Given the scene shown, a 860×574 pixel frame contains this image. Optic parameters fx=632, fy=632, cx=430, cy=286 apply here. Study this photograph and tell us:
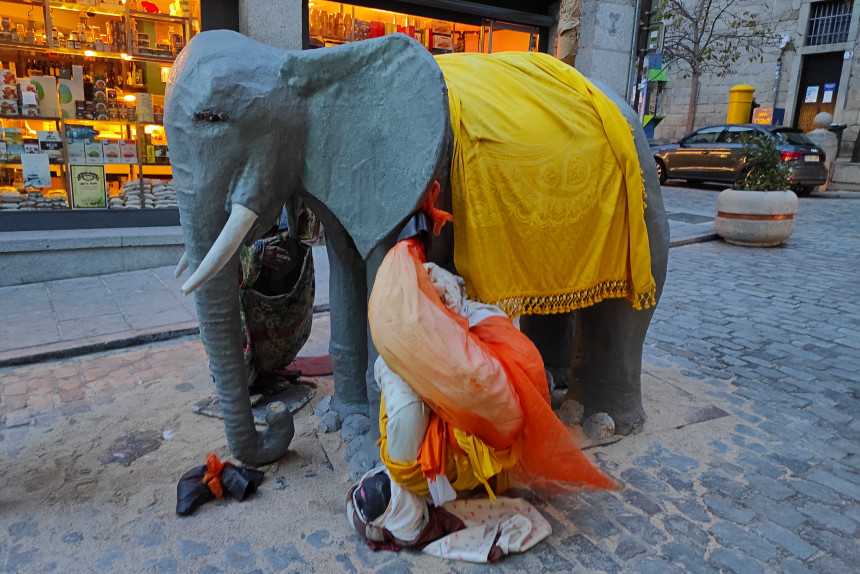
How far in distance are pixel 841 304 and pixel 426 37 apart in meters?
5.60

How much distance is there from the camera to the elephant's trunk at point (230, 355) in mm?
2607

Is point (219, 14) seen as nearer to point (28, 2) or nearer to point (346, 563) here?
point (28, 2)

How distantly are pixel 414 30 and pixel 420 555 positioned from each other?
23.1 feet

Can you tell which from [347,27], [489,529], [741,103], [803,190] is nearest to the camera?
[489,529]

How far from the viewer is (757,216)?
8.86 meters

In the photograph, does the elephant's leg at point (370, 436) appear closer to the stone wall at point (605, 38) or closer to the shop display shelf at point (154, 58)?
the shop display shelf at point (154, 58)

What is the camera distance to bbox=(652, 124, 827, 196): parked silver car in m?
14.5

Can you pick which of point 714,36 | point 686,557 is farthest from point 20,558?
point 714,36

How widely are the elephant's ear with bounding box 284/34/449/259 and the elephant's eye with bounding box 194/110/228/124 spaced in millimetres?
309

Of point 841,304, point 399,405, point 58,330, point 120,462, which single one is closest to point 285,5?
point 58,330

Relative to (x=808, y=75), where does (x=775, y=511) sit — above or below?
below

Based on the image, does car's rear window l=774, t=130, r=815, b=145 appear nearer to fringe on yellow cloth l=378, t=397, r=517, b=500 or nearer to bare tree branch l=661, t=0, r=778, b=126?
bare tree branch l=661, t=0, r=778, b=126

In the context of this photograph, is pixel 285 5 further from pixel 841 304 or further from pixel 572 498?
pixel 841 304

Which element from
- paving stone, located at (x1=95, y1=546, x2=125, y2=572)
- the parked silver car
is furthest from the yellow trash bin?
paving stone, located at (x1=95, y1=546, x2=125, y2=572)
